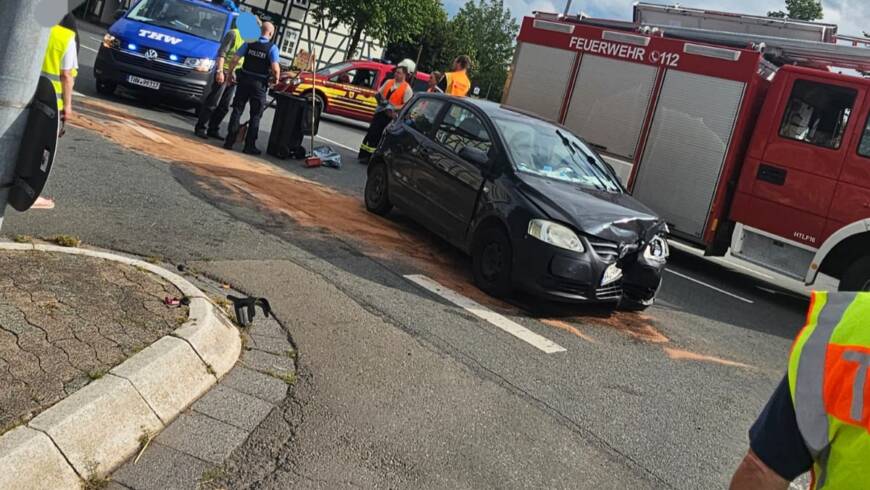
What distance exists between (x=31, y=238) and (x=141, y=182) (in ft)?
8.97

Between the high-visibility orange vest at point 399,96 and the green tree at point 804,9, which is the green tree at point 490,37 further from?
the high-visibility orange vest at point 399,96

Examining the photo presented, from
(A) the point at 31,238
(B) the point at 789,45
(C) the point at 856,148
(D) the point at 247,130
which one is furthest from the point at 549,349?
(D) the point at 247,130

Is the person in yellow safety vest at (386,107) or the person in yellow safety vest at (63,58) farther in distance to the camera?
the person in yellow safety vest at (386,107)

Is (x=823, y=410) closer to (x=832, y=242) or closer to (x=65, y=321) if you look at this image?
(x=65, y=321)

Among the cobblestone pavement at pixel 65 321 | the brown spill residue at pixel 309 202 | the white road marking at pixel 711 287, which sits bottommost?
the cobblestone pavement at pixel 65 321

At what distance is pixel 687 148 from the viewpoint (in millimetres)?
10492

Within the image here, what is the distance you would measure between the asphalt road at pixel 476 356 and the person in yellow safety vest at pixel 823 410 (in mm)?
1978

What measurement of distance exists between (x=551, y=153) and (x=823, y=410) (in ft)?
20.1

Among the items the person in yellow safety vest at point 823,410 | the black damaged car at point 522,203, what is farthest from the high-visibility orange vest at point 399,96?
the person in yellow safety vest at point 823,410

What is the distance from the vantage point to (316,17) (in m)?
40.2

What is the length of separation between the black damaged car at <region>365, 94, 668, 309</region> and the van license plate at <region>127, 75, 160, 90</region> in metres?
5.78

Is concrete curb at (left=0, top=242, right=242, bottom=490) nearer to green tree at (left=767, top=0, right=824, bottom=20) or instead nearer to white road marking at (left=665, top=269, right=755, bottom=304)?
white road marking at (left=665, top=269, right=755, bottom=304)

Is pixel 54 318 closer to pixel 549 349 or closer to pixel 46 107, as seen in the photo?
pixel 46 107

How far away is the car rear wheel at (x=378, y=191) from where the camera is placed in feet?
28.7
